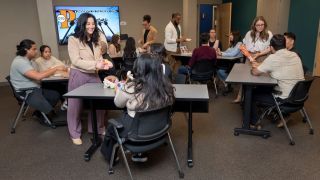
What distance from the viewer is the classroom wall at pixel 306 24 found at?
6258 millimetres

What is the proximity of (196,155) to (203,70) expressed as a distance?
2275 mm

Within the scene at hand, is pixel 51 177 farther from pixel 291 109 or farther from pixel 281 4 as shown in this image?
pixel 281 4

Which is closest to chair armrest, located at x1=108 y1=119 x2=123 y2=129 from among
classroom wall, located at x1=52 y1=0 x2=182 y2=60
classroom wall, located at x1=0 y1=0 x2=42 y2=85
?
classroom wall, located at x1=0 y1=0 x2=42 y2=85

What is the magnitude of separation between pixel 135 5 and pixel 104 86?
5387mm

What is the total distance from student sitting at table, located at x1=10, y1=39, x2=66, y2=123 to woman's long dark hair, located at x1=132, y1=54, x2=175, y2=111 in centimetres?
191

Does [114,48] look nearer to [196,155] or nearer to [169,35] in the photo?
[169,35]

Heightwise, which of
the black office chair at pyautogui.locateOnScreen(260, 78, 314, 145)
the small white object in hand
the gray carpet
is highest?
the small white object in hand

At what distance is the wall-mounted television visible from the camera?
686cm

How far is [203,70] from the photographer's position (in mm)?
4832

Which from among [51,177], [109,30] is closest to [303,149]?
[51,177]

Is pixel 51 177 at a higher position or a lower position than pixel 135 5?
lower

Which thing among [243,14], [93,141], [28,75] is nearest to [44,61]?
[28,75]

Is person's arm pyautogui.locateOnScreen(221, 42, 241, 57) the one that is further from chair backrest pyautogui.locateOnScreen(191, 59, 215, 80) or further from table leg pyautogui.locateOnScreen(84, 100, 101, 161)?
table leg pyautogui.locateOnScreen(84, 100, 101, 161)

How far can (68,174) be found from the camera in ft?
8.37
